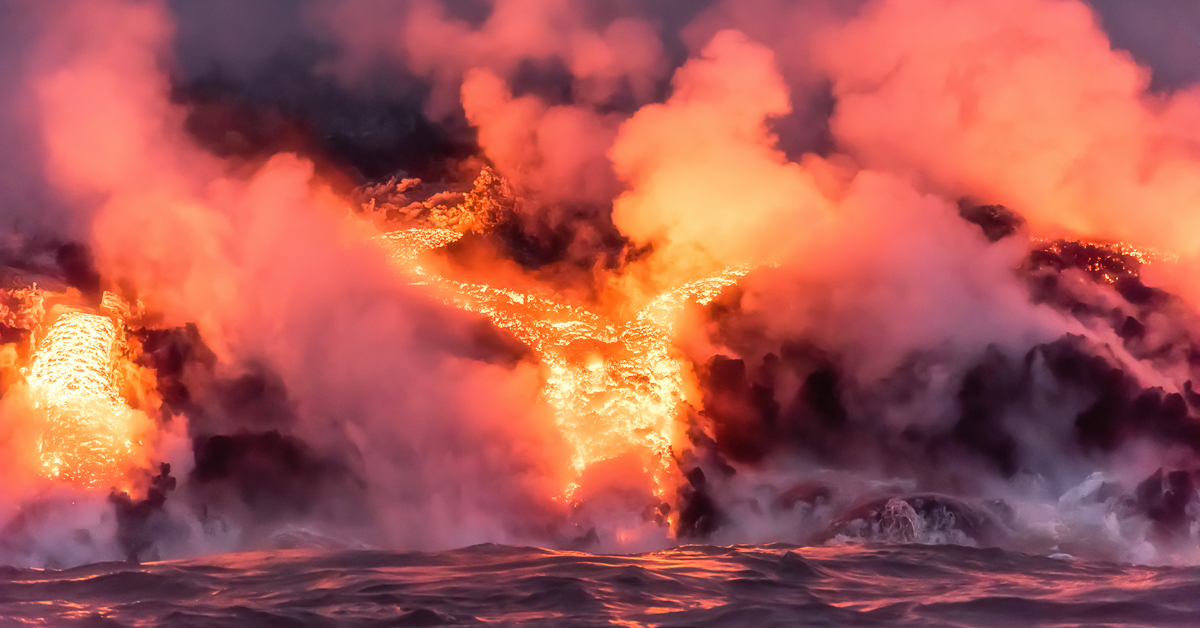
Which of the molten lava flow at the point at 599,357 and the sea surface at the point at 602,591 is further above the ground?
the molten lava flow at the point at 599,357

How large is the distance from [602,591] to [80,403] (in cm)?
780

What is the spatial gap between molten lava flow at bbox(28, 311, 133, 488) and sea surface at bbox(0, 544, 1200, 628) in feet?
6.37

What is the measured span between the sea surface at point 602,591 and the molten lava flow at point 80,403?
1940mm

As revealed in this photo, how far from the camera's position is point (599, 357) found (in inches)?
528

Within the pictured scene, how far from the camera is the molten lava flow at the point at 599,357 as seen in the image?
41.4 feet

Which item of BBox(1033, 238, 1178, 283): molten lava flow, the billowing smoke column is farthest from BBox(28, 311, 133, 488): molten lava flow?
BBox(1033, 238, 1178, 283): molten lava flow

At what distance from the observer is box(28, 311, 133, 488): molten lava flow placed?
12.0m

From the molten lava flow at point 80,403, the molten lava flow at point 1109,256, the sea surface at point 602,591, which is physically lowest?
the sea surface at point 602,591

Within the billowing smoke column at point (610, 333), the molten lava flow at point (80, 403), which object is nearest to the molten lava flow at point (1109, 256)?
the billowing smoke column at point (610, 333)

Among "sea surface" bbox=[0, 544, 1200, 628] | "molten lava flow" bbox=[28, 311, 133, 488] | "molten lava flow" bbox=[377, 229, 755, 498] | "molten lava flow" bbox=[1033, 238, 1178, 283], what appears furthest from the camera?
"molten lava flow" bbox=[1033, 238, 1178, 283]

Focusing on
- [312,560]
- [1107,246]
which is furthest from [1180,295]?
[312,560]

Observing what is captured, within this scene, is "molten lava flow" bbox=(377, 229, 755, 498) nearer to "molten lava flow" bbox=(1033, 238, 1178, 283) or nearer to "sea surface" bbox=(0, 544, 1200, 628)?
"sea surface" bbox=(0, 544, 1200, 628)

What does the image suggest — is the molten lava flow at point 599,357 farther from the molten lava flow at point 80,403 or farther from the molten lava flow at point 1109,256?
the molten lava flow at point 1109,256

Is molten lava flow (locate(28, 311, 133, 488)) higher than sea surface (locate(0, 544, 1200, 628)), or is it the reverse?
molten lava flow (locate(28, 311, 133, 488))
